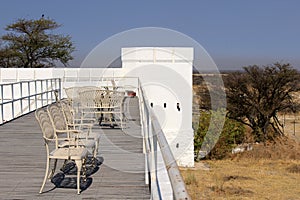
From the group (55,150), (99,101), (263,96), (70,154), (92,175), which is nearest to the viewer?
(70,154)

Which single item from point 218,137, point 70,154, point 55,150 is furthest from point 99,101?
point 218,137

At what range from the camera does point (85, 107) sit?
8211mm

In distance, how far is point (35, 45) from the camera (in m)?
27.2

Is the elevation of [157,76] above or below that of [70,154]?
above

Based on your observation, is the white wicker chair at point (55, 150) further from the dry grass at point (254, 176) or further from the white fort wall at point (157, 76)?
the white fort wall at point (157, 76)

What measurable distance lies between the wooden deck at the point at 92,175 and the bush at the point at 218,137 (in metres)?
15.7

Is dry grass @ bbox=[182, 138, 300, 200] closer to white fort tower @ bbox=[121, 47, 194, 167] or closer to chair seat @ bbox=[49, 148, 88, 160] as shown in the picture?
white fort tower @ bbox=[121, 47, 194, 167]

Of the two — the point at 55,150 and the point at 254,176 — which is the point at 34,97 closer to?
the point at 55,150

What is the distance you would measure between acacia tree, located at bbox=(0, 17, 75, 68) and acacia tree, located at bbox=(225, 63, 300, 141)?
1067cm

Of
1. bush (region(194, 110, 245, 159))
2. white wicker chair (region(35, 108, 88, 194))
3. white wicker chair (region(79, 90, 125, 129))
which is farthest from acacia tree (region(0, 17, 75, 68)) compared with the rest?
white wicker chair (region(35, 108, 88, 194))

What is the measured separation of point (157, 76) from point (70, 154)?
34.8 feet

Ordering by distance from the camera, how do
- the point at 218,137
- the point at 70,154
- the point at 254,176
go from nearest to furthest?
the point at 70,154 → the point at 254,176 → the point at 218,137

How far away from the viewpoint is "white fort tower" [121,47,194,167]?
14203 mm

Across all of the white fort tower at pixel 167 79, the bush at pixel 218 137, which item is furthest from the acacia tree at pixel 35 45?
the white fort tower at pixel 167 79
